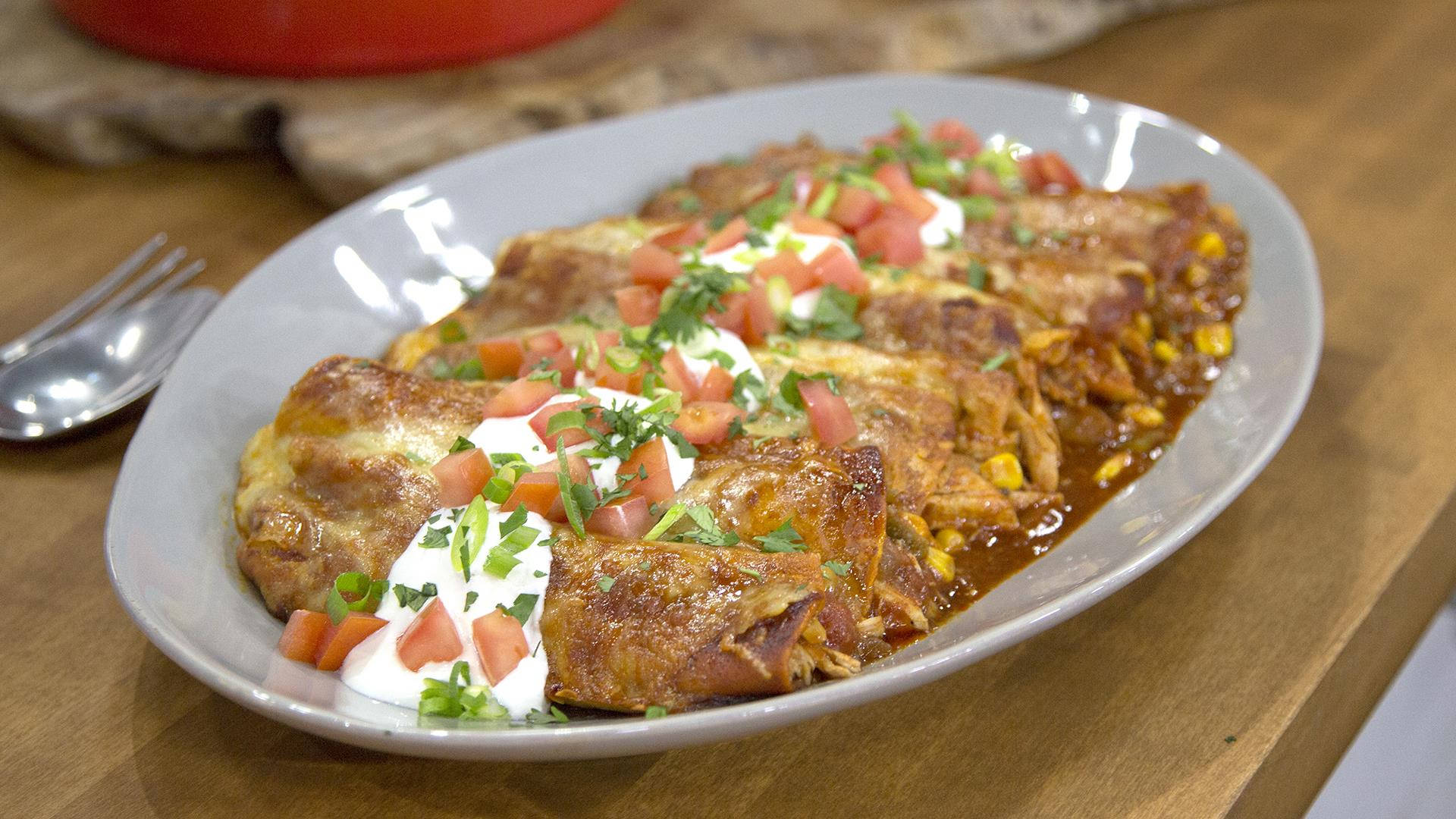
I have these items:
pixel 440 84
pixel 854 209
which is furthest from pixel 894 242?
pixel 440 84

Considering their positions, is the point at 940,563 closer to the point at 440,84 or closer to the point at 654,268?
the point at 654,268

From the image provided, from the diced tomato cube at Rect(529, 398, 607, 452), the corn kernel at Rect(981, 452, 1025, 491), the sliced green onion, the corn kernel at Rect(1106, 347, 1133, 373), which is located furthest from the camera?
the corn kernel at Rect(1106, 347, 1133, 373)

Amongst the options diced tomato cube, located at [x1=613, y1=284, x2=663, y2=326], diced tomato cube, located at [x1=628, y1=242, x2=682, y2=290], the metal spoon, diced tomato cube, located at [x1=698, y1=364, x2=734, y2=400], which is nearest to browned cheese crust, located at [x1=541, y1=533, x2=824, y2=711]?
diced tomato cube, located at [x1=698, y1=364, x2=734, y2=400]

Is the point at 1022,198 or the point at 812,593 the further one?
the point at 1022,198

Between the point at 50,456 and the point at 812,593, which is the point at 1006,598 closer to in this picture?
the point at 812,593

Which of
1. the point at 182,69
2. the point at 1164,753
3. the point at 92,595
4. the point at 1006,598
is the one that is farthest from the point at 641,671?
the point at 182,69

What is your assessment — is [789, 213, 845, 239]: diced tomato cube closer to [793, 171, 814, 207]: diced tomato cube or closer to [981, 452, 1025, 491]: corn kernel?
[793, 171, 814, 207]: diced tomato cube
